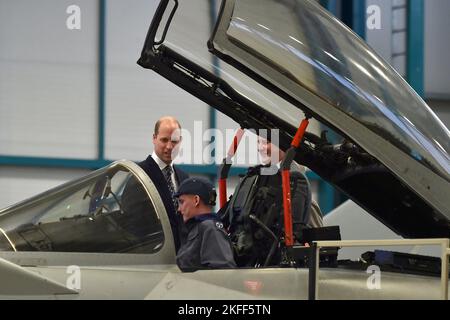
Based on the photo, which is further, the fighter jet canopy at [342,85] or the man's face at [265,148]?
the man's face at [265,148]

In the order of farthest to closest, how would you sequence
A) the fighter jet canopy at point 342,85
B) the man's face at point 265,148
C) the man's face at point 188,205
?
1. the man's face at point 265,148
2. the man's face at point 188,205
3. the fighter jet canopy at point 342,85

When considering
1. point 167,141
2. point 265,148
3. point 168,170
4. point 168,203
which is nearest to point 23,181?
point 167,141

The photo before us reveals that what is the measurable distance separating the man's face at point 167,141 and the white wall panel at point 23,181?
6.39 m

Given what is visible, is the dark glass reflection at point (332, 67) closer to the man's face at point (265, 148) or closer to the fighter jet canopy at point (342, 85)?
the fighter jet canopy at point (342, 85)

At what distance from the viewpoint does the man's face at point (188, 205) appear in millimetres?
5008

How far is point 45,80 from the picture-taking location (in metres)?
13.0

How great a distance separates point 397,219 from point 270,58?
1.50m

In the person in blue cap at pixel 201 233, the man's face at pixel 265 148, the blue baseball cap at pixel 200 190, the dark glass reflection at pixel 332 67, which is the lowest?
the person in blue cap at pixel 201 233

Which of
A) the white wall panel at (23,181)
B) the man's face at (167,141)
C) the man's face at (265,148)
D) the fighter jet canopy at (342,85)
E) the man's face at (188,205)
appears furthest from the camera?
the white wall panel at (23,181)

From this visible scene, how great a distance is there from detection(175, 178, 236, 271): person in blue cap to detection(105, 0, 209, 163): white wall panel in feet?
27.2

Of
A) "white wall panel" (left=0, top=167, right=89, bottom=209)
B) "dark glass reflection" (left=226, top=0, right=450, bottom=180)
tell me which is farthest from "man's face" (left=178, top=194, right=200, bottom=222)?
"white wall panel" (left=0, top=167, right=89, bottom=209)

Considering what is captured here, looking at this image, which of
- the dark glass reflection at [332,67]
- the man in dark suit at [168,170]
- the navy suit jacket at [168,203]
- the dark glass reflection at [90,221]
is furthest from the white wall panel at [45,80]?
the dark glass reflection at [332,67]

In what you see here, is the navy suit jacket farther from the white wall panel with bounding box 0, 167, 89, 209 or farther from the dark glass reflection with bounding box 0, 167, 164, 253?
the white wall panel with bounding box 0, 167, 89, 209
